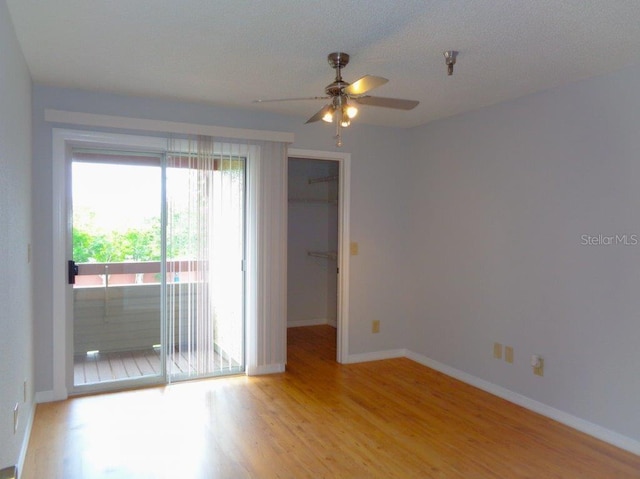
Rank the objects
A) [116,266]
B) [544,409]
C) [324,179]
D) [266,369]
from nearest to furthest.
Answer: [544,409]
[116,266]
[266,369]
[324,179]

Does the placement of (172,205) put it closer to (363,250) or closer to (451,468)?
(363,250)

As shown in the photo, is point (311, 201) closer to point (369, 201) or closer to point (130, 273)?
point (369, 201)

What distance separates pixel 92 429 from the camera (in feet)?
10.6

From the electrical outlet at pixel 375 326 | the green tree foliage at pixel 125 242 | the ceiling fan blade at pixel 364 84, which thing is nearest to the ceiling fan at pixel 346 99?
the ceiling fan blade at pixel 364 84

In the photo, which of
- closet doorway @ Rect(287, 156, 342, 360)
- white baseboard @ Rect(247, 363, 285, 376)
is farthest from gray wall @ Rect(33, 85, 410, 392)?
closet doorway @ Rect(287, 156, 342, 360)

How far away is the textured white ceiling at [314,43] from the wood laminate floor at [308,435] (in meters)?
2.52

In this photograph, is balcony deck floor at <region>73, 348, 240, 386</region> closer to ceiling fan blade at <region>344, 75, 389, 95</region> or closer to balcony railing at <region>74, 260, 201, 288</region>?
balcony railing at <region>74, 260, 201, 288</region>

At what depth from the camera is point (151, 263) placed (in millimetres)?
4156

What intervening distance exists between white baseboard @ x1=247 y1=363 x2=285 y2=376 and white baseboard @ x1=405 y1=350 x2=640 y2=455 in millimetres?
1518

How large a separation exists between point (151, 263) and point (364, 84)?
2668 millimetres

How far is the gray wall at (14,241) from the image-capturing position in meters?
2.17

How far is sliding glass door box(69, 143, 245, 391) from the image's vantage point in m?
3.93

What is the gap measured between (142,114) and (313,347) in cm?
315

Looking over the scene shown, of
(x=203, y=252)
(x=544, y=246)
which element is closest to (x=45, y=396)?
(x=203, y=252)
